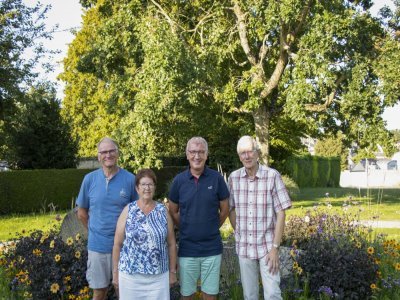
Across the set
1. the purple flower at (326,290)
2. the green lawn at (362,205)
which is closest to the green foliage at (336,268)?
the purple flower at (326,290)

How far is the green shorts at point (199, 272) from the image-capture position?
162 inches

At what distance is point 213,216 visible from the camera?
414 centimetres

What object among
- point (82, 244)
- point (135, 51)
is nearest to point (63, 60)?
point (135, 51)

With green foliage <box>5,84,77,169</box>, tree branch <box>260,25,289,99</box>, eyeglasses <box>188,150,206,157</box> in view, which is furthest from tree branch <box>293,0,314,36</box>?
eyeglasses <box>188,150,206,157</box>

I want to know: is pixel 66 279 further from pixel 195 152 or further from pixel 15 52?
pixel 15 52

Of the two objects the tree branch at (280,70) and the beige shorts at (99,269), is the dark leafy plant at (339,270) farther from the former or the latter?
the tree branch at (280,70)

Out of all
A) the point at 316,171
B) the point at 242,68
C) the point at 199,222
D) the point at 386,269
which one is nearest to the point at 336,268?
the point at 386,269

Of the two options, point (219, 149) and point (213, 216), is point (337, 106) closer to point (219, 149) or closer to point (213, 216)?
point (219, 149)

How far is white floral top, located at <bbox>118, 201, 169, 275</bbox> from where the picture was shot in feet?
12.5

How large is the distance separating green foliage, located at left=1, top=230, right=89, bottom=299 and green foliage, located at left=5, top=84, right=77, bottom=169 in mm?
13209

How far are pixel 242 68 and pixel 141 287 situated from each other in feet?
54.9

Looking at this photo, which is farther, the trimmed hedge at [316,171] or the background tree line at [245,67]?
the trimmed hedge at [316,171]

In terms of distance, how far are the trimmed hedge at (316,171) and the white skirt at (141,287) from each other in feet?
110

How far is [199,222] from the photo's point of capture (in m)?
4.09
